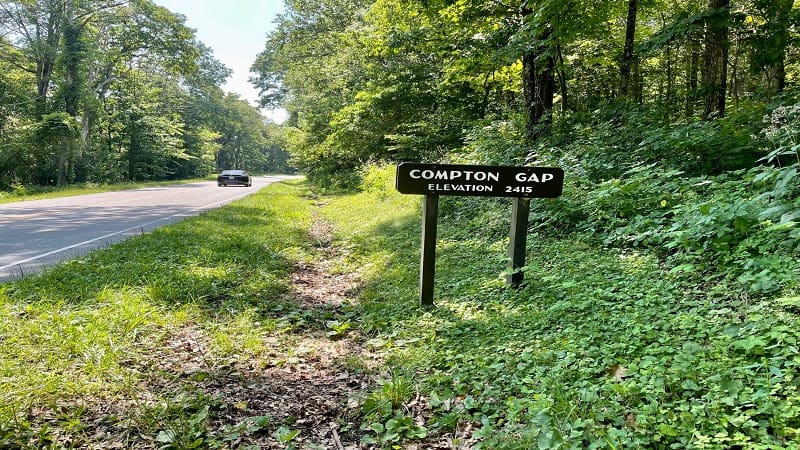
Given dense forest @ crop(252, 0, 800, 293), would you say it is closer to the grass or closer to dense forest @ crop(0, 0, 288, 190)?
the grass

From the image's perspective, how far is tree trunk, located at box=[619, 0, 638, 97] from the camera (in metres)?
9.33

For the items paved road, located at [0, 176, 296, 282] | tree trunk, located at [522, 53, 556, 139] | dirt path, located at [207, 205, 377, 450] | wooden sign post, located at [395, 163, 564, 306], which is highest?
tree trunk, located at [522, 53, 556, 139]

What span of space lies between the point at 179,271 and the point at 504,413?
4728 mm

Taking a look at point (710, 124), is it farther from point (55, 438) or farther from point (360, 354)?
point (55, 438)

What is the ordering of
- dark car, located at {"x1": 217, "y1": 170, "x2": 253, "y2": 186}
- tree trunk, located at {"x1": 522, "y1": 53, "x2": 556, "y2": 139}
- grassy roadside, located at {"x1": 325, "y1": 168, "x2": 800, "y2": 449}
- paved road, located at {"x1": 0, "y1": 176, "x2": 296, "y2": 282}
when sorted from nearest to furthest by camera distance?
1. grassy roadside, located at {"x1": 325, "y1": 168, "x2": 800, "y2": 449}
2. paved road, located at {"x1": 0, "y1": 176, "x2": 296, "y2": 282}
3. tree trunk, located at {"x1": 522, "y1": 53, "x2": 556, "y2": 139}
4. dark car, located at {"x1": 217, "y1": 170, "x2": 253, "y2": 186}

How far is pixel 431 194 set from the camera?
468 centimetres

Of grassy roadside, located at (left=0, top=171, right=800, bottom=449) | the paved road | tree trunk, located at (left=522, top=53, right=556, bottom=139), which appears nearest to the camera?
grassy roadside, located at (left=0, top=171, right=800, bottom=449)

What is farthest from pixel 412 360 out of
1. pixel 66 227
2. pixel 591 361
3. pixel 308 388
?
pixel 66 227

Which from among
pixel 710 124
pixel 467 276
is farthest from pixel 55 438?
pixel 710 124

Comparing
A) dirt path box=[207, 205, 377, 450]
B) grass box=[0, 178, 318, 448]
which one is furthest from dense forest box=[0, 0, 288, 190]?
dirt path box=[207, 205, 377, 450]

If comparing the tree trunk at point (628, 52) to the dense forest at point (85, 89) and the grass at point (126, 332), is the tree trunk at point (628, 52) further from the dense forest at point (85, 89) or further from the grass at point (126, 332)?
the dense forest at point (85, 89)

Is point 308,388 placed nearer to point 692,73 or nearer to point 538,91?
point 538,91

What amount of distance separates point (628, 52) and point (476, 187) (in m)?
7.06

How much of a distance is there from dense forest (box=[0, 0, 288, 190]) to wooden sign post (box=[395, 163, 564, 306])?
24.1m
